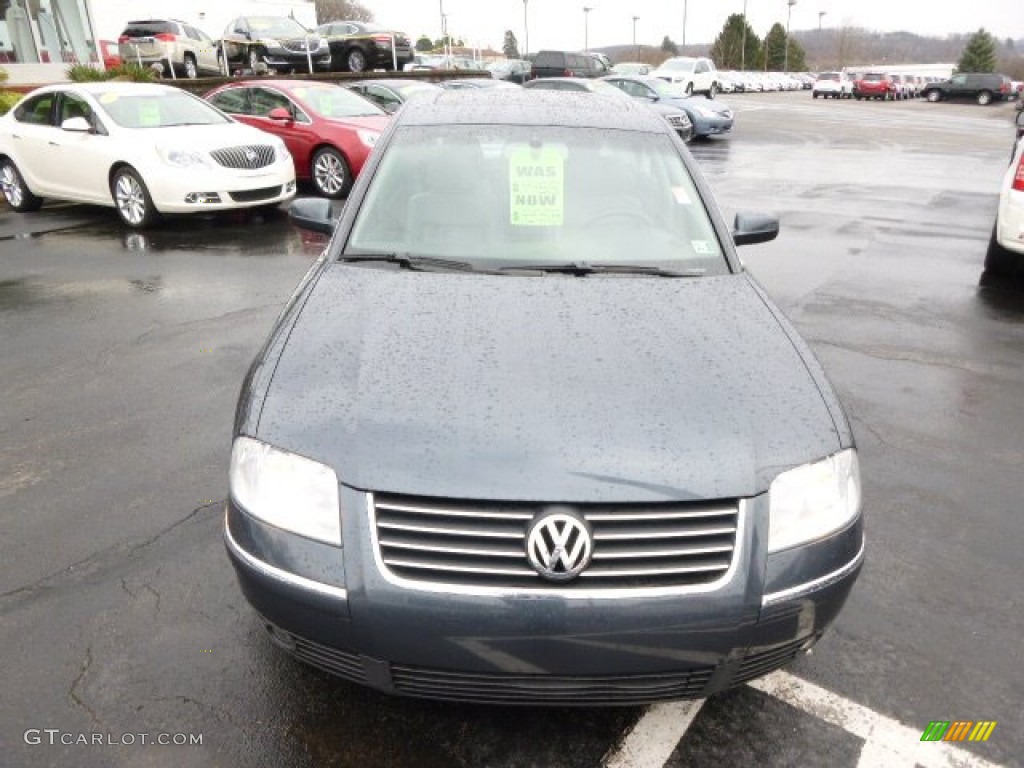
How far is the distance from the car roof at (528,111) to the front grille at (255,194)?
5.87m

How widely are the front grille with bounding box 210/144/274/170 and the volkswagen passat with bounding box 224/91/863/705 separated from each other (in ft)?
23.9

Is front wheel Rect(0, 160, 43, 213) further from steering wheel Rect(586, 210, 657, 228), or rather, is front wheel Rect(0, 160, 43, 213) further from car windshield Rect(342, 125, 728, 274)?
steering wheel Rect(586, 210, 657, 228)

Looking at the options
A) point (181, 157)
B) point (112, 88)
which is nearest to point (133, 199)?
point (181, 157)

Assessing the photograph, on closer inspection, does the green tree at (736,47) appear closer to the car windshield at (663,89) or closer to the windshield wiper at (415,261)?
the car windshield at (663,89)

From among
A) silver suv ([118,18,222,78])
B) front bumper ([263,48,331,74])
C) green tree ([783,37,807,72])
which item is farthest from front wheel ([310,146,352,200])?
green tree ([783,37,807,72])

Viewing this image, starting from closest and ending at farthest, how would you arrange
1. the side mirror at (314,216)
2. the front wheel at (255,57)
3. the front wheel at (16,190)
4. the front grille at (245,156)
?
the side mirror at (314,216) → the front grille at (245,156) → the front wheel at (16,190) → the front wheel at (255,57)

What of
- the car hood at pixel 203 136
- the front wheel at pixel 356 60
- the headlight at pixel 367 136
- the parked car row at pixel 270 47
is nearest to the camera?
the car hood at pixel 203 136

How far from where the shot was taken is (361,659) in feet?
6.39

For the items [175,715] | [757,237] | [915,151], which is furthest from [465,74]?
[175,715]

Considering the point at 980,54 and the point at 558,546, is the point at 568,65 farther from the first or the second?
the point at 980,54

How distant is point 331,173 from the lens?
10914 millimetres

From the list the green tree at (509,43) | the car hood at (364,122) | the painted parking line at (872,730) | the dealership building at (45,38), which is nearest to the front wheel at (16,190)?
the car hood at (364,122)

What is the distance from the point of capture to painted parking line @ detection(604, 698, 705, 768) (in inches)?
85.7

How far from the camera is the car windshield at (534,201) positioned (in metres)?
3.09
